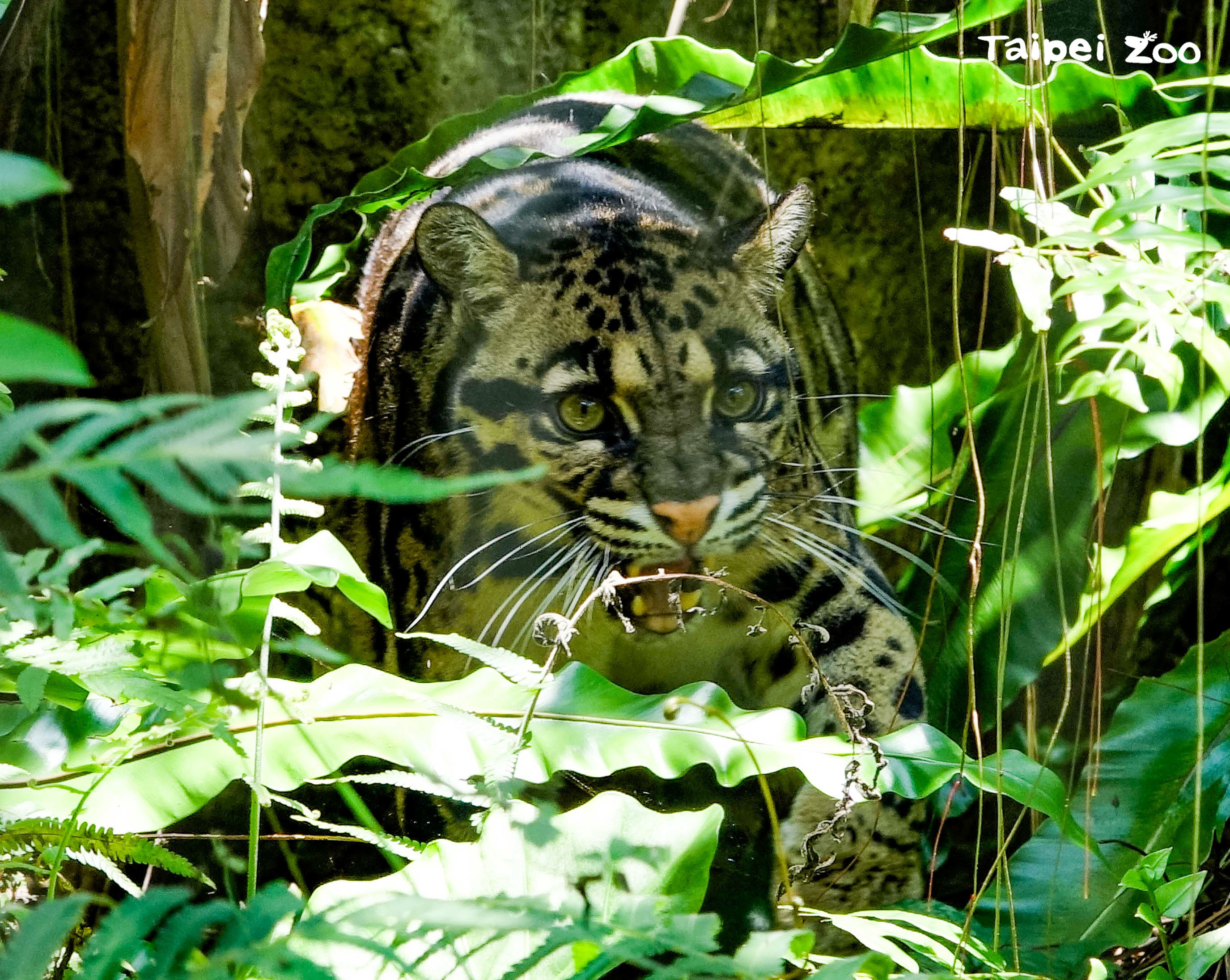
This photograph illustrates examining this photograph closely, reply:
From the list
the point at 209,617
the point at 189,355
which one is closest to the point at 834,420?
the point at 189,355

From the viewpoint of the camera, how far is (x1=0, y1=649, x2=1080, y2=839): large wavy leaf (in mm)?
1198

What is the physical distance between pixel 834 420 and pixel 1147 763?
846 mm

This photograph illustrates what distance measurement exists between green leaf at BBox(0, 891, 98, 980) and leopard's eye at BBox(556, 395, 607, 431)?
54.3 inches

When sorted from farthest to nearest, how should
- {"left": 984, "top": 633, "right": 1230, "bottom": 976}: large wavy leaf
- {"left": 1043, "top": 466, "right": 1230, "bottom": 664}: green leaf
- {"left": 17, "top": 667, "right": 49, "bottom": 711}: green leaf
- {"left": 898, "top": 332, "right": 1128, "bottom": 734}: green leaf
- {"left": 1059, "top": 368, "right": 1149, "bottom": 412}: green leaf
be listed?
{"left": 898, "top": 332, "right": 1128, "bottom": 734}: green leaf < {"left": 1043, "top": 466, "right": 1230, "bottom": 664}: green leaf < {"left": 984, "top": 633, "right": 1230, "bottom": 976}: large wavy leaf < {"left": 1059, "top": 368, "right": 1149, "bottom": 412}: green leaf < {"left": 17, "top": 667, "right": 49, "bottom": 711}: green leaf

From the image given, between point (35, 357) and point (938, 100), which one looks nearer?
point (35, 357)

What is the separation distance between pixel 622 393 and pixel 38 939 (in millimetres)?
1424

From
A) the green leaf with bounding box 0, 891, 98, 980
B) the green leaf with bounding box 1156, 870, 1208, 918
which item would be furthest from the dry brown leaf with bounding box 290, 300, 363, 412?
the green leaf with bounding box 0, 891, 98, 980

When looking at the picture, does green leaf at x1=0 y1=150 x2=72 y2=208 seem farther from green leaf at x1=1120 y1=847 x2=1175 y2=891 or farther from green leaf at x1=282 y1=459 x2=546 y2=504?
green leaf at x1=1120 y1=847 x2=1175 y2=891

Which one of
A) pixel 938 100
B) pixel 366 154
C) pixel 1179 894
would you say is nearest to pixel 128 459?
pixel 1179 894

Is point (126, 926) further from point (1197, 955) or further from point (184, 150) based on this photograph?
point (184, 150)

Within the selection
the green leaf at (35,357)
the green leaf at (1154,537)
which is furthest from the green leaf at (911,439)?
the green leaf at (35,357)

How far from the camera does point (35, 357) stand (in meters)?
0.40

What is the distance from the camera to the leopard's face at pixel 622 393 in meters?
1.85

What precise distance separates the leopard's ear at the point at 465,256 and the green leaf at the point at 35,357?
156 centimetres
